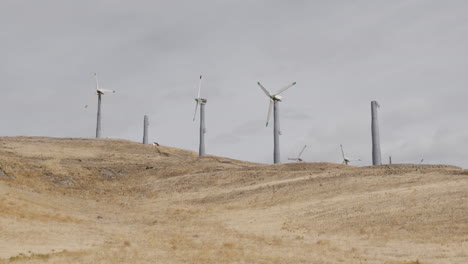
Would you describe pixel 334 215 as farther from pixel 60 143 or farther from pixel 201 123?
pixel 60 143

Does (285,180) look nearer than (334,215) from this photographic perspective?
No

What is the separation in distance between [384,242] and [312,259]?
7.39 m

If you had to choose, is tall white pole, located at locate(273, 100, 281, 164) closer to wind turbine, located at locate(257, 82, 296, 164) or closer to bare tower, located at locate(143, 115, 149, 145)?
wind turbine, located at locate(257, 82, 296, 164)

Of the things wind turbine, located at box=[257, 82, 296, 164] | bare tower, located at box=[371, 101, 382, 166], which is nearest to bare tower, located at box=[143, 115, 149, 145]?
wind turbine, located at box=[257, 82, 296, 164]

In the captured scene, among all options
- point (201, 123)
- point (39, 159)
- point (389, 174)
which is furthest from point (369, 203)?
point (201, 123)

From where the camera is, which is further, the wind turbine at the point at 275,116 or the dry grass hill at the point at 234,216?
the wind turbine at the point at 275,116

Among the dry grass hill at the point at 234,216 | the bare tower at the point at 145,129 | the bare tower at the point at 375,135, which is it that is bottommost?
the dry grass hill at the point at 234,216

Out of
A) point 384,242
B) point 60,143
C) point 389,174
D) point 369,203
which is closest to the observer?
point 384,242

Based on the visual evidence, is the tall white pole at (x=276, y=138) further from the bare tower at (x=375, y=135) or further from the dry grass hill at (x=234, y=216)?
the bare tower at (x=375, y=135)

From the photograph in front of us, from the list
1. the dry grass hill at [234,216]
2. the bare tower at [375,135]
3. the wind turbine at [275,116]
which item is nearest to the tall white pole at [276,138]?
the wind turbine at [275,116]

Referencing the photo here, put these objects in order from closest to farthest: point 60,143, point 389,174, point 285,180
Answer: point 389,174 → point 285,180 → point 60,143

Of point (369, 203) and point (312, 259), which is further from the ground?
point (369, 203)

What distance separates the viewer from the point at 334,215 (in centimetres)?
4006

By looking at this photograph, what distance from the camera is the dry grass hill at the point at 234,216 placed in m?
27.3
